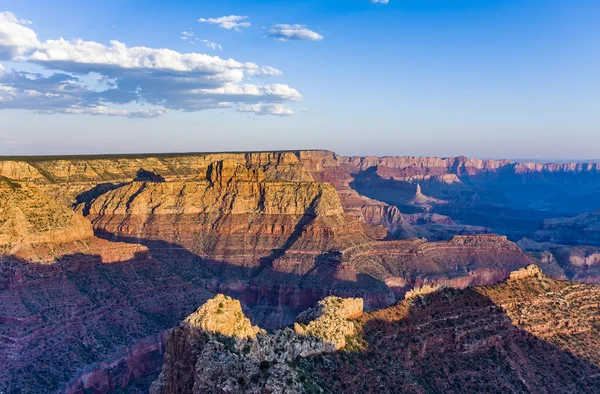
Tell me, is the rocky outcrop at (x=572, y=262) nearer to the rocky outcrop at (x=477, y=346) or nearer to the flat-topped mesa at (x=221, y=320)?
the rocky outcrop at (x=477, y=346)

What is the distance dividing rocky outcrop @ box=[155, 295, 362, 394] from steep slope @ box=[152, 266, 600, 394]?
0.19 ft

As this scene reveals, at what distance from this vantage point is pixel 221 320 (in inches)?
1330

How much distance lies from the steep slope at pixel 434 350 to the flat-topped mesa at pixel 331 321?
0.50 feet

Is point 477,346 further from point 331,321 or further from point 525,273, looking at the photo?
point 525,273

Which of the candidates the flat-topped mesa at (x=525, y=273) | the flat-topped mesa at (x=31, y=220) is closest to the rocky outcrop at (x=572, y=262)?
the flat-topped mesa at (x=525, y=273)

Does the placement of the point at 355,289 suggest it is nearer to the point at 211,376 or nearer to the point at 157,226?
the point at 157,226

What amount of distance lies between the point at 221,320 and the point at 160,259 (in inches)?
2844

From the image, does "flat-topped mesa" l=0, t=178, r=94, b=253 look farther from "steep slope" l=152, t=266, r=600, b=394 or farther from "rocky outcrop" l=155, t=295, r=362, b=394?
"steep slope" l=152, t=266, r=600, b=394

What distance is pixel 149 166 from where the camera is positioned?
488 ft

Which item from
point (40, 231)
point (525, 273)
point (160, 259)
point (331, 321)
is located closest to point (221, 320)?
point (331, 321)

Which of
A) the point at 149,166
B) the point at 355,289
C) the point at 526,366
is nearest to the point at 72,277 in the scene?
the point at 355,289

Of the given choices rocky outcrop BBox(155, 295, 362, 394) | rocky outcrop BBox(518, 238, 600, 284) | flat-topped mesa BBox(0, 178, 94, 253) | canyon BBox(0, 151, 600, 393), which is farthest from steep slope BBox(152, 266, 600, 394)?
rocky outcrop BBox(518, 238, 600, 284)

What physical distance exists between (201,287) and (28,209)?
2949cm

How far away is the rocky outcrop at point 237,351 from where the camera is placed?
28.8 meters
